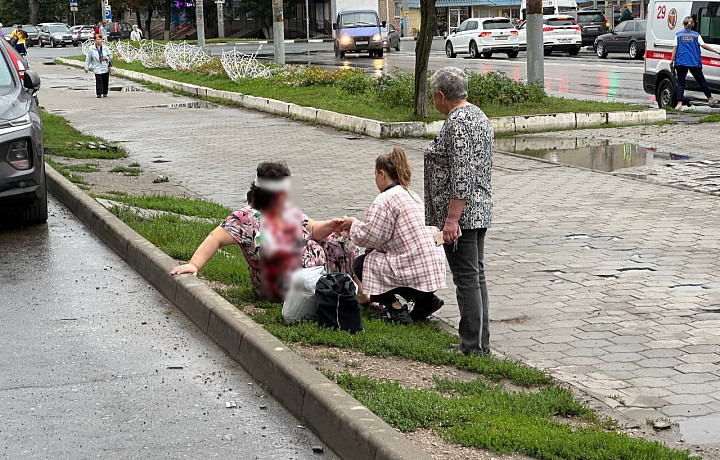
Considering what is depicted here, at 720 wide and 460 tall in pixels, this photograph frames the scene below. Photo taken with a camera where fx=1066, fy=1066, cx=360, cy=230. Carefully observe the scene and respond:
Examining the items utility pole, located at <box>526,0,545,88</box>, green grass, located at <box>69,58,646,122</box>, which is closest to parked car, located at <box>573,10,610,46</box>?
green grass, located at <box>69,58,646,122</box>

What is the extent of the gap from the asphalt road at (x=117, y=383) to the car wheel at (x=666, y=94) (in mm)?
14713

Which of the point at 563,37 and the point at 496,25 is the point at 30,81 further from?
the point at 496,25

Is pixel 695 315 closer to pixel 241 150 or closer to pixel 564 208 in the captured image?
pixel 564 208

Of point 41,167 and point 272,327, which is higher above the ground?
point 41,167

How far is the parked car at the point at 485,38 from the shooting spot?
42.7 meters

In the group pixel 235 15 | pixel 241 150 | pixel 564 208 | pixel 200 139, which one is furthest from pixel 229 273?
pixel 235 15

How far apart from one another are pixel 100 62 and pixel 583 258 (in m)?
19.4

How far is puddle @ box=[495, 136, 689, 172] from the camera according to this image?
1390 centimetres

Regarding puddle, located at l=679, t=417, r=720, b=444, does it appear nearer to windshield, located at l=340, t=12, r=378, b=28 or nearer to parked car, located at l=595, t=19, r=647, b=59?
parked car, located at l=595, t=19, r=647, b=59

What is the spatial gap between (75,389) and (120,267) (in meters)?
3.03

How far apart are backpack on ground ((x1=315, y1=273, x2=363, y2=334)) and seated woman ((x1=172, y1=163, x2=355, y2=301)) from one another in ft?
1.53

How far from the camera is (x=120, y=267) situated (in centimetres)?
854

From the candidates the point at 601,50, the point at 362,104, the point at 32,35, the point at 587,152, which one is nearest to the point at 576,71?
the point at 601,50

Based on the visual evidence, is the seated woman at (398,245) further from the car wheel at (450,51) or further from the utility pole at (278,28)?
the car wheel at (450,51)
